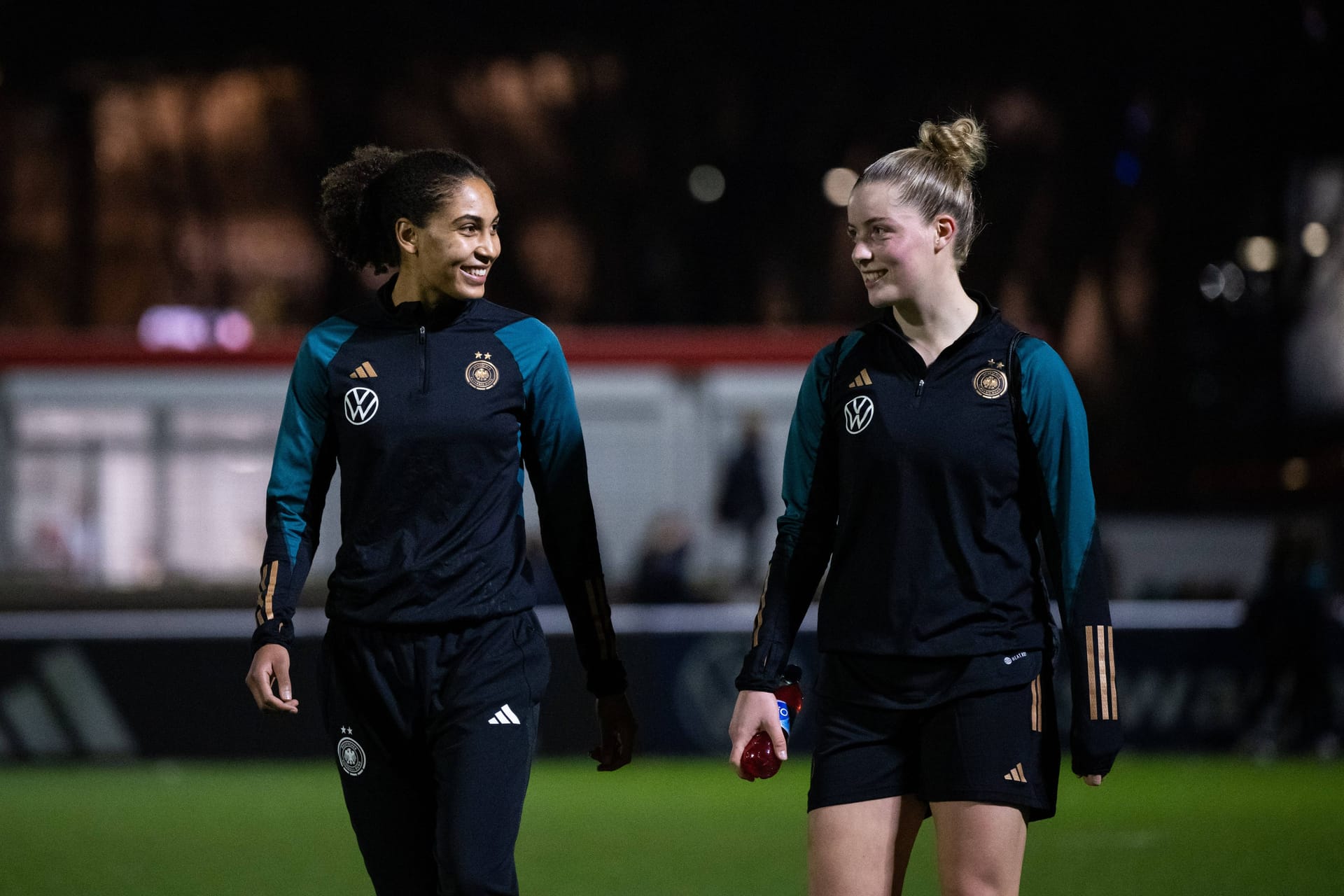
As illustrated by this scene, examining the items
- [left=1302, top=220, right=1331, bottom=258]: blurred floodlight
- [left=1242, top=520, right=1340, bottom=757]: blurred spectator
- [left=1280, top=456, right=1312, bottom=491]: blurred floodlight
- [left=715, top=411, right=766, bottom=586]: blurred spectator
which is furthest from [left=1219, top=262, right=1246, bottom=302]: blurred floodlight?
[left=1242, top=520, right=1340, bottom=757]: blurred spectator

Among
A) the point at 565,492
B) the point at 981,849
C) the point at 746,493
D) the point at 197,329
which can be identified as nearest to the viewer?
the point at 981,849

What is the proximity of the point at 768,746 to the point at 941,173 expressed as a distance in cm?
131

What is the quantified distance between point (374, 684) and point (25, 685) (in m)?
11.0

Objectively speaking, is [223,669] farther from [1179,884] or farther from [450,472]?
[450,472]

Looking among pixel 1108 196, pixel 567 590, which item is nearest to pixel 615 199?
pixel 1108 196

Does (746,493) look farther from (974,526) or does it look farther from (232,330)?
(974,526)

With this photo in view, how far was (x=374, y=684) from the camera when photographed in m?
4.05

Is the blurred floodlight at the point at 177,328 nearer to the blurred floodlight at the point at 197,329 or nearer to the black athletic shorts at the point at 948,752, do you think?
the blurred floodlight at the point at 197,329

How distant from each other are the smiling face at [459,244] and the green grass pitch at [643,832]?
4577 mm

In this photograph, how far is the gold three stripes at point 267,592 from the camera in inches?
165

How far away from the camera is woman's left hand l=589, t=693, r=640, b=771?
171 inches

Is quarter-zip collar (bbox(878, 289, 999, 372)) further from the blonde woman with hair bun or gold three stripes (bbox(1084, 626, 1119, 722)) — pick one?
gold three stripes (bbox(1084, 626, 1119, 722))

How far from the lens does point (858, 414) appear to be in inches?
152

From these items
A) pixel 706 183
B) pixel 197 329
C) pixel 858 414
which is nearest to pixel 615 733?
pixel 858 414
